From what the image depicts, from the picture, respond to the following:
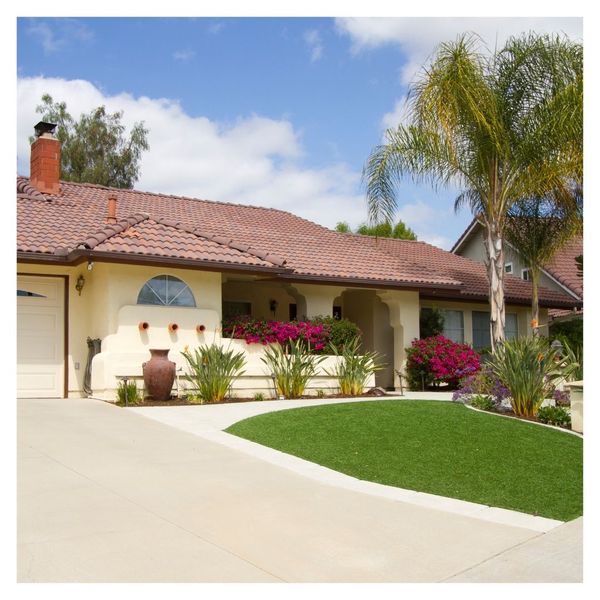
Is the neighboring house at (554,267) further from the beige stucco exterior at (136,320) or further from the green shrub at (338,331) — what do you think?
the beige stucco exterior at (136,320)

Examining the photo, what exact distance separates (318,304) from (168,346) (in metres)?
4.78

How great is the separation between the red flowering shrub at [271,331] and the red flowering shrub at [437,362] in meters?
3.42

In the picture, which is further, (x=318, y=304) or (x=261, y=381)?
(x=318, y=304)

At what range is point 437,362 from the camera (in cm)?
1862

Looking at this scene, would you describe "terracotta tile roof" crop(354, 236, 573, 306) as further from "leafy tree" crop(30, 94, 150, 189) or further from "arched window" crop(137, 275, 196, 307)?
"leafy tree" crop(30, 94, 150, 189)

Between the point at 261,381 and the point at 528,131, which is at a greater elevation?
the point at 528,131

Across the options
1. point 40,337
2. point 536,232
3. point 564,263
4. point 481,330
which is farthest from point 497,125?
point 564,263

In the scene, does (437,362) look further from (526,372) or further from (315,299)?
(526,372)

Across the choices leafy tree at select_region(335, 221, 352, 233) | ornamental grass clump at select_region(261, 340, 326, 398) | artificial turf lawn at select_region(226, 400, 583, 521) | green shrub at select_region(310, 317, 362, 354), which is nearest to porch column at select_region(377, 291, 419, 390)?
green shrub at select_region(310, 317, 362, 354)
